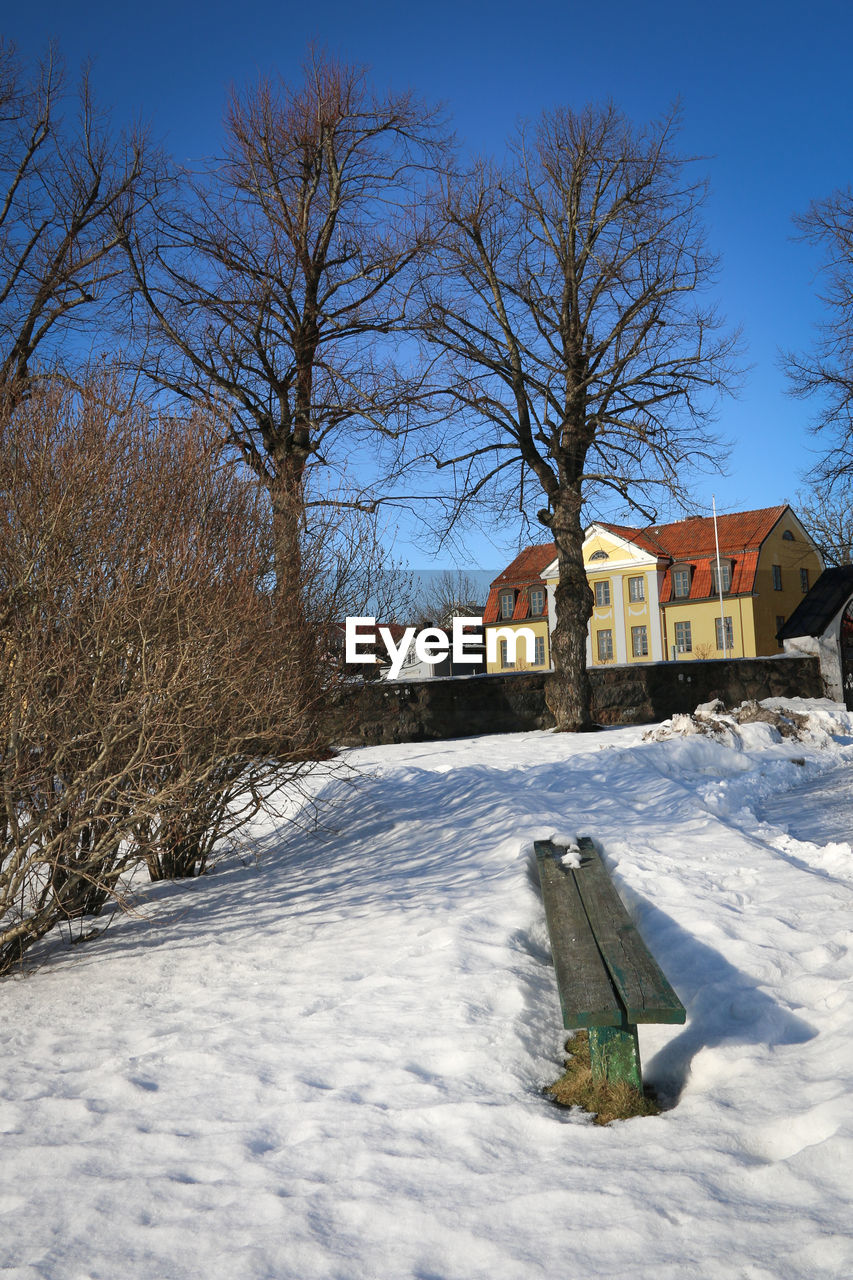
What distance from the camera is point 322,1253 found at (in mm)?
→ 2377

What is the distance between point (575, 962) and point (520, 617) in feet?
146

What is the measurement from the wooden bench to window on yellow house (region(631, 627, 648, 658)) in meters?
41.3

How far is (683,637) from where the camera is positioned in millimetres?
43656

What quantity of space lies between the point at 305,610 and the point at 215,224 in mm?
9087

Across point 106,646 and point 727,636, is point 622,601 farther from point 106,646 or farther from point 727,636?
point 106,646

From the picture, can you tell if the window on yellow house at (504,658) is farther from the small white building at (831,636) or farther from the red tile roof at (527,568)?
the small white building at (831,636)

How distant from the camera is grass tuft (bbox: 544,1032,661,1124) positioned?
313 cm

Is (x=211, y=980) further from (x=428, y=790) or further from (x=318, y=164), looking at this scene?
(x=318, y=164)

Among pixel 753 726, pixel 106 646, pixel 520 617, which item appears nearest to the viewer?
pixel 106 646

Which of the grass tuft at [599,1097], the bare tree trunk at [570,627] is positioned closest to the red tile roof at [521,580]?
the bare tree trunk at [570,627]

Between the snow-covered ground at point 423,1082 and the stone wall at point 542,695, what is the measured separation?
30.7 feet

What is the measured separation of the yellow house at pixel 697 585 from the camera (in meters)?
41.7

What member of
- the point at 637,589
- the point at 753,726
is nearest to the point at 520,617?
the point at 637,589

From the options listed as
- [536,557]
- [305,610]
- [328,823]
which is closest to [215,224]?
[305,610]
